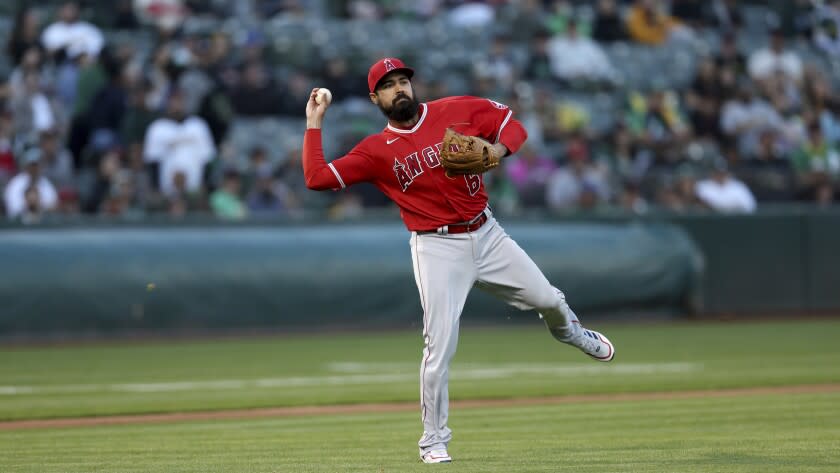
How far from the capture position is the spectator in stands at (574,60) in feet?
73.8

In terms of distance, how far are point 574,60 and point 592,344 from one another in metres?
15.2

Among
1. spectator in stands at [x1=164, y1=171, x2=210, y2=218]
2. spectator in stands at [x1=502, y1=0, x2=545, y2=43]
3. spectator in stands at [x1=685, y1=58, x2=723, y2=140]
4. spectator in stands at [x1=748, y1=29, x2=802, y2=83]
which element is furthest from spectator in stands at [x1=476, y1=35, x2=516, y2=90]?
spectator in stands at [x1=164, y1=171, x2=210, y2=218]

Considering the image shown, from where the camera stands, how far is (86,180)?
17.2m

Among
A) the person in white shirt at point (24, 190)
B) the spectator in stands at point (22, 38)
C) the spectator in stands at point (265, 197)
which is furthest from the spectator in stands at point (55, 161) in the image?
the spectator in stands at point (265, 197)

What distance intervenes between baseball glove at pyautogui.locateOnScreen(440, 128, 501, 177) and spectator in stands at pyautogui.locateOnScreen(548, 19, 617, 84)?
15.5 meters

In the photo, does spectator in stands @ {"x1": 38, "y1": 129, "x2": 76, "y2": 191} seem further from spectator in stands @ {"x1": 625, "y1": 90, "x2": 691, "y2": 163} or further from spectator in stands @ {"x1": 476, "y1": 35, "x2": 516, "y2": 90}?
spectator in stands @ {"x1": 625, "y1": 90, "x2": 691, "y2": 163}

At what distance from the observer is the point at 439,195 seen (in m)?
7.30

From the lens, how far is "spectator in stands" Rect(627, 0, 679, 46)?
79.2ft

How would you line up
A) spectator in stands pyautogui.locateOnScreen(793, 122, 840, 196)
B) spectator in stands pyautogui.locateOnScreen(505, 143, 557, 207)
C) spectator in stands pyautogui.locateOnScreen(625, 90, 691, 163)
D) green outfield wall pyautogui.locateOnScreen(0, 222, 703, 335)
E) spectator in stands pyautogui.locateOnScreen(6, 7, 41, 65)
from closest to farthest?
1. green outfield wall pyautogui.locateOnScreen(0, 222, 703, 335)
2. spectator in stands pyautogui.locateOnScreen(6, 7, 41, 65)
3. spectator in stands pyautogui.locateOnScreen(505, 143, 557, 207)
4. spectator in stands pyautogui.locateOnScreen(625, 90, 691, 163)
5. spectator in stands pyautogui.locateOnScreen(793, 122, 840, 196)

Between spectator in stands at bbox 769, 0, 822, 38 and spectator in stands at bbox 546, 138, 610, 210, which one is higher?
spectator in stands at bbox 769, 0, 822, 38

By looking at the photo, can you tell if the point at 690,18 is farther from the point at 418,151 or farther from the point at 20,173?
the point at 418,151

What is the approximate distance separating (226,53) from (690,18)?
9722 mm

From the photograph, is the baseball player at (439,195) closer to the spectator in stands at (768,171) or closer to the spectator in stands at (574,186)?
the spectator in stands at (574,186)

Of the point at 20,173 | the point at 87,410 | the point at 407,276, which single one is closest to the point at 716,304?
the point at 407,276
